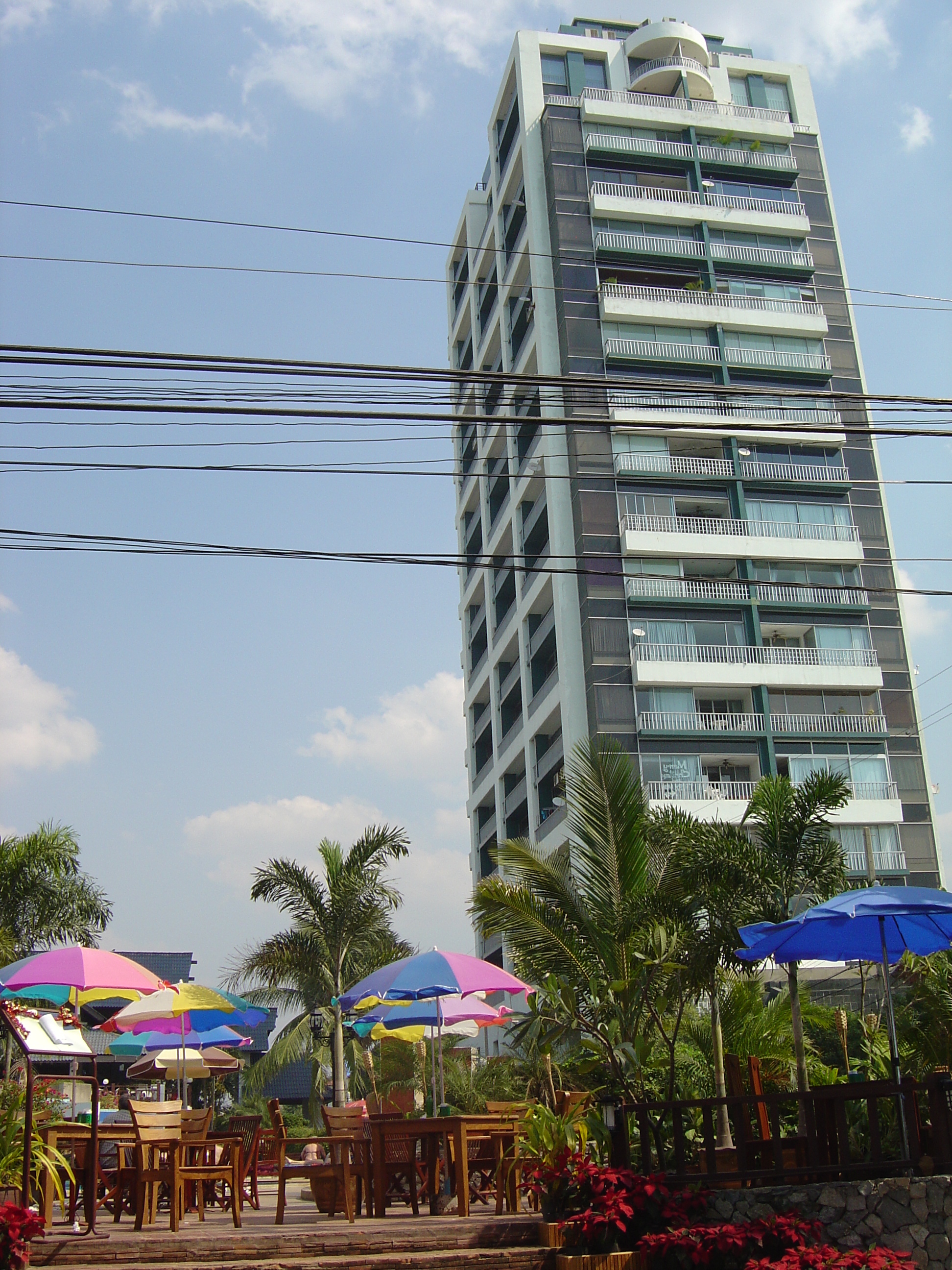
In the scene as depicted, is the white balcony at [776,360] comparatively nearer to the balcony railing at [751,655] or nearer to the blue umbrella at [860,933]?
the balcony railing at [751,655]

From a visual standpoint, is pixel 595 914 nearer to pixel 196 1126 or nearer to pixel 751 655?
pixel 196 1126

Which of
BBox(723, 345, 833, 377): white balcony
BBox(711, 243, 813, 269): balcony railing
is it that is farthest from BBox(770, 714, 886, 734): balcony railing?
BBox(711, 243, 813, 269): balcony railing

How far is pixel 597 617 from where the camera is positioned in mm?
41469

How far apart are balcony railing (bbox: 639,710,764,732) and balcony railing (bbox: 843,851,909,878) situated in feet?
17.3

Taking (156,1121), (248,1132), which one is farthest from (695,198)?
(156,1121)

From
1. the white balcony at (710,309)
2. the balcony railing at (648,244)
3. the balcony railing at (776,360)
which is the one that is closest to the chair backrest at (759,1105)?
the white balcony at (710,309)

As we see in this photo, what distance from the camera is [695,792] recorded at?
39594mm

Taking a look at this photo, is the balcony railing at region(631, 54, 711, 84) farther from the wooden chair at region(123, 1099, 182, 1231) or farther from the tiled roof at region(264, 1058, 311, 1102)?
the wooden chair at region(123, 1099, 182, 1231)

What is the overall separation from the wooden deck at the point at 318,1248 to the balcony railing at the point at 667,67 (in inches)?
1936

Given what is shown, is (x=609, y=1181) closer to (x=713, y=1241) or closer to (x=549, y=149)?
(x=713, y=1241)

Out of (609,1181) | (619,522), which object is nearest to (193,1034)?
(609,1181)

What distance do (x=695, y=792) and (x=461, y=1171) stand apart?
29012 millimetres

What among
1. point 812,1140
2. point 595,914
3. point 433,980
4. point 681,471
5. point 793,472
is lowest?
point 812,1140

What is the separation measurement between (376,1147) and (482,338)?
158 feet
